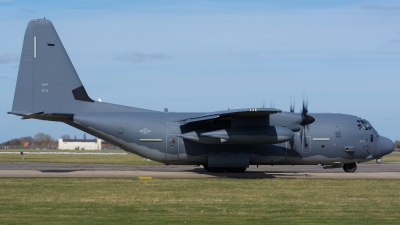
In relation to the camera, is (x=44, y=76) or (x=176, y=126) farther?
(x=176, y=126)

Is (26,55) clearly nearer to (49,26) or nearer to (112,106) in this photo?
(49,26)

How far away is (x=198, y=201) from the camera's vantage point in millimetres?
19078

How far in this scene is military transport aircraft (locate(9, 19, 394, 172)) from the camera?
28688mm

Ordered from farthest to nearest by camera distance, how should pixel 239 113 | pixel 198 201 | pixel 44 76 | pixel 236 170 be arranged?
pixel 236 170
pixel 44 76
pixel 239 113
pixel 198 201

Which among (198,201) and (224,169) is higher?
(224,169)

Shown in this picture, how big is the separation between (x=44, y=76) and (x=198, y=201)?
14343 mm

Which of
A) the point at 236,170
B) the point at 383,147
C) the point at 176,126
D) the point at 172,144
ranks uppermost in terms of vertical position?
the point at 176,126

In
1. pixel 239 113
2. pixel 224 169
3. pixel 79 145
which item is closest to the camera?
pixel 239 113

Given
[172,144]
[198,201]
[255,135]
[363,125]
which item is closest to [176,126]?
[172,144]

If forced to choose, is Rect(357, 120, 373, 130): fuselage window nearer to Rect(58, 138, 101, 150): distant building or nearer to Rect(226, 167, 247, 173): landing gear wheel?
Rect(226, 167, 247, 173): landing gear wheel

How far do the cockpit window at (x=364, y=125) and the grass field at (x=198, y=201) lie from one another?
17.4 ft

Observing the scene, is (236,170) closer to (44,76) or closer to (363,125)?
(363,125)

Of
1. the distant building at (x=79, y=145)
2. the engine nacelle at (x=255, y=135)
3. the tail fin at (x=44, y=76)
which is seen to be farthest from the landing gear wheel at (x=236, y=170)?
the distant building at (x=79, y=145)

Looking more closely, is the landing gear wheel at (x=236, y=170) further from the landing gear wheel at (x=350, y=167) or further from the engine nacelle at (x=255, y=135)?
the landing gear wheel at (x=350, y=167)
